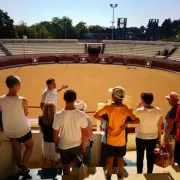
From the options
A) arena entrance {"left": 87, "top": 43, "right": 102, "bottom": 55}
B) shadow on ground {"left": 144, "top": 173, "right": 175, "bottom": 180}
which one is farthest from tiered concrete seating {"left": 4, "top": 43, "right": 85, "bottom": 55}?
shadow on ground {"left": 144, "top": 173, "right": 175, "bottom": 180}

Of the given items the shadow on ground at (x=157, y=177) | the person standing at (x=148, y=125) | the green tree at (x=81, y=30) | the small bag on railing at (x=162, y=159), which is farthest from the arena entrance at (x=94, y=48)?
the green tree at (x=81, y=30)

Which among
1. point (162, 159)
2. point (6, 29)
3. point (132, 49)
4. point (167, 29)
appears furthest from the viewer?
point (167, 29)

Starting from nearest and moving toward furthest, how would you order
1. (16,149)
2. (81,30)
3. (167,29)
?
(16,149), (81,30), (167,29)

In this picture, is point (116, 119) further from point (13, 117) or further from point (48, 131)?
point (13, 117)

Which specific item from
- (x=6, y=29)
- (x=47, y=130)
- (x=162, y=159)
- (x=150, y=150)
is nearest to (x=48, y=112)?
(x=47, y=130)

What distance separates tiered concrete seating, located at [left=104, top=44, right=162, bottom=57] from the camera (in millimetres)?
29594

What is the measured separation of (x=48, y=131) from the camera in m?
3.19

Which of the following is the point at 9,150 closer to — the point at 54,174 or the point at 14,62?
Answer: the point at 54,174

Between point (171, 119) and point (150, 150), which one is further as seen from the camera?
point (171, 119)

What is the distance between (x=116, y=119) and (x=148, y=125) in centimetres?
59

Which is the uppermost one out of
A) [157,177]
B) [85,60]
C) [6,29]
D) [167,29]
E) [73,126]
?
[167,29]

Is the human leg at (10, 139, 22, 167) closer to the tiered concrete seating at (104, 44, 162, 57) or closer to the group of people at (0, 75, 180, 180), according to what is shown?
the group of people at (0, 75, 180, 180)

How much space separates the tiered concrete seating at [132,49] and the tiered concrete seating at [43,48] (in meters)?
3.72

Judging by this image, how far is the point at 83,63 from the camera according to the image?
1070 inches
